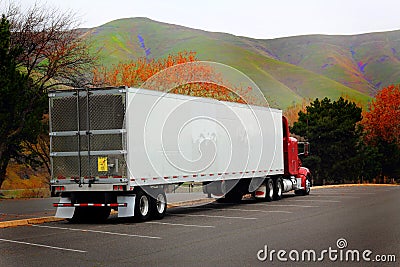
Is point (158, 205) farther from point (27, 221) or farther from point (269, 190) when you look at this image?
point (269, 190)

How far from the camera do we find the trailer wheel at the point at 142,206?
18812 mm

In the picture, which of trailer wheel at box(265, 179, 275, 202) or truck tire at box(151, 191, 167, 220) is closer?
truck tire at box(151, 191, 167, 220)

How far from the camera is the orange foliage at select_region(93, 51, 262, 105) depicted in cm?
5028

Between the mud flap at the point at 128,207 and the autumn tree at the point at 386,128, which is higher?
the autumn tree at the point at 386,128

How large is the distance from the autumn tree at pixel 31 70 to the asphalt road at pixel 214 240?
11613 millimetres

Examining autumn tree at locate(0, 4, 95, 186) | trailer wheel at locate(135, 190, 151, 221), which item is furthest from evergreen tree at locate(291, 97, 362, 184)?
trailer wheel at locate(135, 190, 151, 221)

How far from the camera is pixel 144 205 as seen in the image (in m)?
19.2

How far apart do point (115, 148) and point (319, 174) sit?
4416 centimetres

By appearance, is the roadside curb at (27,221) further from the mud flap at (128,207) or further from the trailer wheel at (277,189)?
the trailer wheel at (277,189)

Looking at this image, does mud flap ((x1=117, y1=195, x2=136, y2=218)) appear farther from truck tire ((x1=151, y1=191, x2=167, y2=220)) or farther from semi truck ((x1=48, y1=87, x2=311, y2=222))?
truck tire ((x1=151, y1=191, x2=167, y2=220))

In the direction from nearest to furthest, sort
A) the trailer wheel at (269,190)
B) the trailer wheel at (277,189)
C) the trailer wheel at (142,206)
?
the trailer wheel at (142,206) < the trailer wheel at (269,190) < the trailer wheel at (277,189)

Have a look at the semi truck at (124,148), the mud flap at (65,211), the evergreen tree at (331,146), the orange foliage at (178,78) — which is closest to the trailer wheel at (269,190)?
the semi truck at (124,148)

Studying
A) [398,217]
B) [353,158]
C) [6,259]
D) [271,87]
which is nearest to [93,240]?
[6,259]

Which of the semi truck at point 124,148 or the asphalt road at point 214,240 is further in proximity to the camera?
the semi truck at point 124,148
